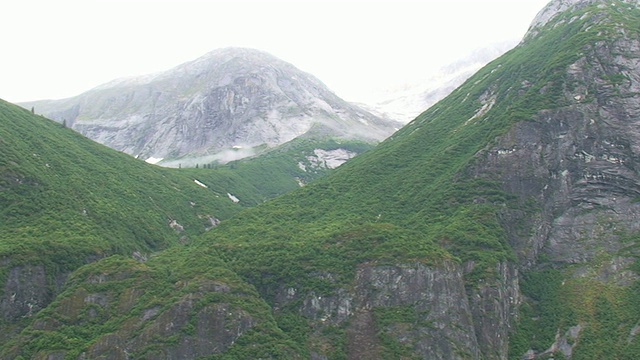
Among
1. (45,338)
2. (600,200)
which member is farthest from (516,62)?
(45,338)

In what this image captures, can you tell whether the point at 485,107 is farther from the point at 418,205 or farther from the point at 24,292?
the point at 24,292

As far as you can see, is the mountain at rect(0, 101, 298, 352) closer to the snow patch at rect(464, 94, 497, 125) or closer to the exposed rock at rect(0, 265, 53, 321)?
the exposed rock at rect(0, 265, 53, 321)

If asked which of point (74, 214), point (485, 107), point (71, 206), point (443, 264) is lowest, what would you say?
point (443, 264)

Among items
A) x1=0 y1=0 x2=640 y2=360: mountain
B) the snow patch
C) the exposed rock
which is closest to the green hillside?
the exposed rock

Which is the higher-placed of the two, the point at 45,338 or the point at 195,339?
the point at 45,338

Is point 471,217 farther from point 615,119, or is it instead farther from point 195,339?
point 195,339

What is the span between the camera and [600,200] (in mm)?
116688

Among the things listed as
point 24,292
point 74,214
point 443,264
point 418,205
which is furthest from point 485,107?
point 24,292

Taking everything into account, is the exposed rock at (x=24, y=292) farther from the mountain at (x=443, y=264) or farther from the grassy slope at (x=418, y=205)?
the grassy slope at (x=418, y=205)

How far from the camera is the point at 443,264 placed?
101 m

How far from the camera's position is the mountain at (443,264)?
91.6 m

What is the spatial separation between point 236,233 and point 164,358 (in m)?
47.2

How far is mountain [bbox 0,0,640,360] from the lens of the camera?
9156 centimetres

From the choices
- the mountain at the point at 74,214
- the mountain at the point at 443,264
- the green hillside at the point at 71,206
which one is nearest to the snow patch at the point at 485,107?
the mountain at the point at 443,264
